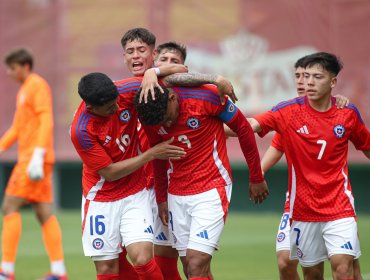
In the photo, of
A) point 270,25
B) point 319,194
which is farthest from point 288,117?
point 270,25


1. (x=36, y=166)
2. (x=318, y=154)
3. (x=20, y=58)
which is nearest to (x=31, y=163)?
(x=36, y=166)

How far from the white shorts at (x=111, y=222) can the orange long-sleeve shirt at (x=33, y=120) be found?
2963 millimetres

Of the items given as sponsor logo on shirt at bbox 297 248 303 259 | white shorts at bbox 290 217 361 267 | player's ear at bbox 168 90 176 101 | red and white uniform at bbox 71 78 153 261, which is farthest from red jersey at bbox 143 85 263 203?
sponsor logo on shirt at bbox 297 248 303 259

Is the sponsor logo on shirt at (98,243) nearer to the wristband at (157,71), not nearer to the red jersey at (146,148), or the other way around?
the red jersey at (146,148)

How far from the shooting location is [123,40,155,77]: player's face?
8141 millimetres

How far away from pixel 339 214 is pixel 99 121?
200 cm

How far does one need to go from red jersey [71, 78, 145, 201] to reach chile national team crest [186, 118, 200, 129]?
467mm

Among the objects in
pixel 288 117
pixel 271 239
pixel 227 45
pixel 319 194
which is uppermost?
pixel 227 45

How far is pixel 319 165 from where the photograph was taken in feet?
25.3

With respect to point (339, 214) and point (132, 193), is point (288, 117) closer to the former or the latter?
point (339, 214)

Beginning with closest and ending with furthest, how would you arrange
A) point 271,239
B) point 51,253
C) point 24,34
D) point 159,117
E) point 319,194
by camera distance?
point 159,117, point 319,194, point 51,253, point 271,239, point 24,34

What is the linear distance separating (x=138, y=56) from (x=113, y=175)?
45.1 inches

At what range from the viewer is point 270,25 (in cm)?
1850

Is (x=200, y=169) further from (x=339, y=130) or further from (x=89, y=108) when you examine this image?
(x=339, y=130)
